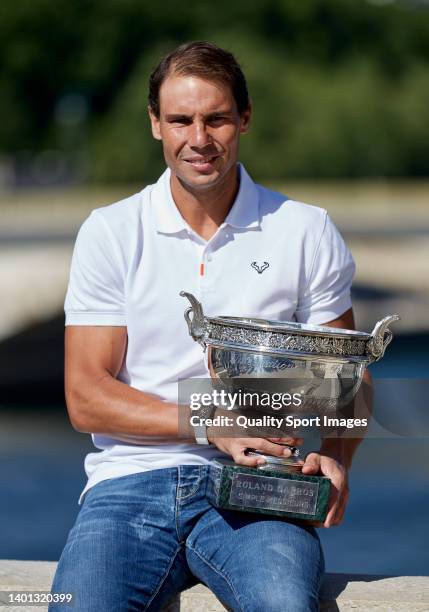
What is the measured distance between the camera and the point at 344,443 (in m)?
2.88

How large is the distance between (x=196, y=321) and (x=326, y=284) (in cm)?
39

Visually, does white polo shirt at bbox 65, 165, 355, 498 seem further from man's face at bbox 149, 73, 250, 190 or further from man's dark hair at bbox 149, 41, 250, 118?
man's dark hair at bbox 149, 41, 250, 118

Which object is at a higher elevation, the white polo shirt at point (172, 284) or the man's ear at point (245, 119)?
the man's ear at point (245, 119)

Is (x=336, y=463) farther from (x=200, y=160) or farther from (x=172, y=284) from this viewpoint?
(x=200, y=160)

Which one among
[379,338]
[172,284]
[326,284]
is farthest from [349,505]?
[379,338]

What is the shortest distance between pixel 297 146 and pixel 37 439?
2630 cm

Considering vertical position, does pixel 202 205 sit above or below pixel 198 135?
below

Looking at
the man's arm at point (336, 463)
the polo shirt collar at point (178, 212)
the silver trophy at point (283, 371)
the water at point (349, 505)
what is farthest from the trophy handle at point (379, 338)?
the water at point (349, 505)

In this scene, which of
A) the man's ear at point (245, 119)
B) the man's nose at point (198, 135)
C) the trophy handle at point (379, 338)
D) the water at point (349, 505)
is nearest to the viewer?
the trophy handle at point (379, 338)

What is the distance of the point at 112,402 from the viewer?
2.81 metres

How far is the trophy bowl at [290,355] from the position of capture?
264cm

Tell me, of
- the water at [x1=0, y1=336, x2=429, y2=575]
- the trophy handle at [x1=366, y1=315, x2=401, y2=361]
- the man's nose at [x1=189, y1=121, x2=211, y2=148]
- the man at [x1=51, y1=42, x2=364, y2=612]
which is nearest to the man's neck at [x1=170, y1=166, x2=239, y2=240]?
the man at [x1=51, y1=42, x2=364, y2=612]

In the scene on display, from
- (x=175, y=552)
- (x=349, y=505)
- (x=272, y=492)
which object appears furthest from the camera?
(x=349, y=505)

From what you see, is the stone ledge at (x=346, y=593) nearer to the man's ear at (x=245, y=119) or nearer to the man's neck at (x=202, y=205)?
the man's neck at (x=202, y=205)
